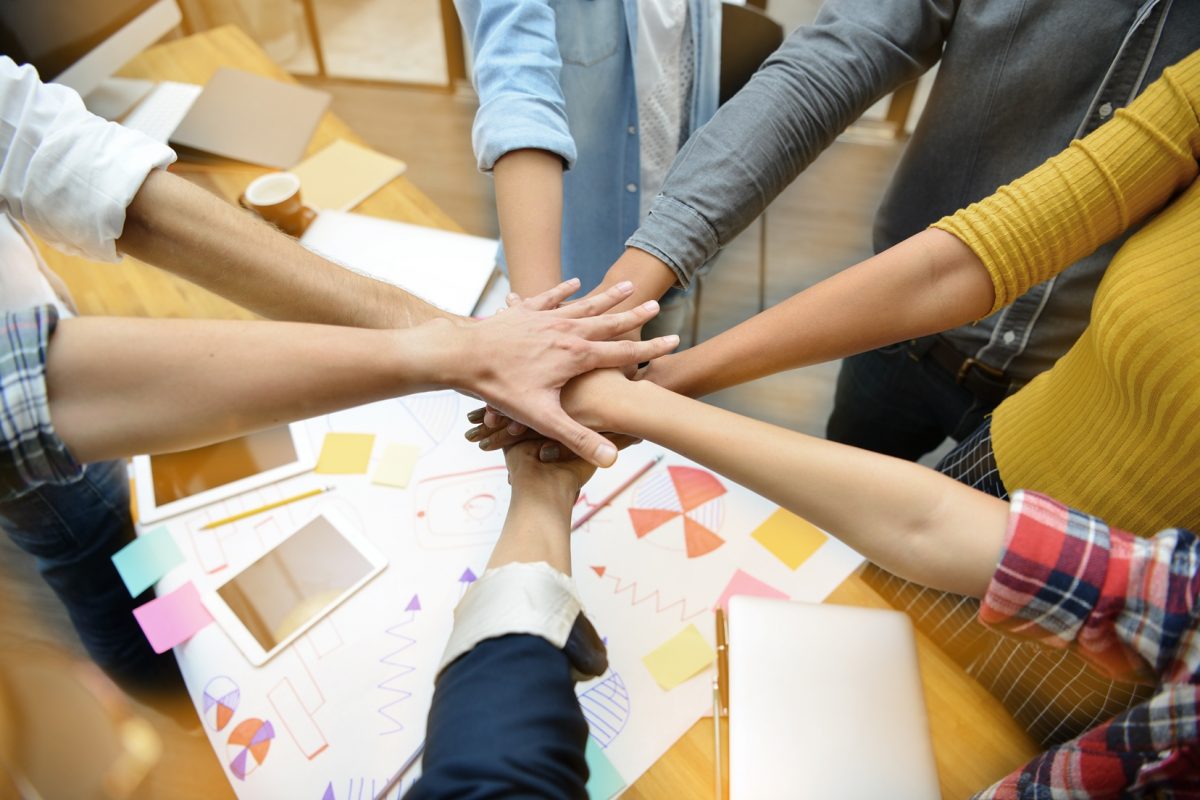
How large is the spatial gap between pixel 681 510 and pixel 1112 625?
56 cm

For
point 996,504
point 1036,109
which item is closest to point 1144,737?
point 996,504

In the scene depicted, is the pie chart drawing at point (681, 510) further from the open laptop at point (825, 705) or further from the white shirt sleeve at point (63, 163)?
the white shirt sleeve at point (63, 163)

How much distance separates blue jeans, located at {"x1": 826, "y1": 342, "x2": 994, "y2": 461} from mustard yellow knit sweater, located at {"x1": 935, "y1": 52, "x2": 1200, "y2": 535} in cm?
32

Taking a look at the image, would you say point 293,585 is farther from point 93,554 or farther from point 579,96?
point 579,96

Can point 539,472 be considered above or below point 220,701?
above

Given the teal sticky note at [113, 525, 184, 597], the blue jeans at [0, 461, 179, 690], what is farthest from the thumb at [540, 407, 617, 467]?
the blue jeans at [0, 461, 179, 690]

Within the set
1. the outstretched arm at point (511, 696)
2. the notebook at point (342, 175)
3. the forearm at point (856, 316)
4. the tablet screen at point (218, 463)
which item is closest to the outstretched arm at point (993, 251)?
the forearm at point (856, 316)

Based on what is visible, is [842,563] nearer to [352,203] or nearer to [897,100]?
[352,203]

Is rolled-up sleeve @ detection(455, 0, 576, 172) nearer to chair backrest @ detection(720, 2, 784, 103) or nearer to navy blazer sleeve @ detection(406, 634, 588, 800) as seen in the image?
chair backrest @ detection(720, 2, 784, 103)

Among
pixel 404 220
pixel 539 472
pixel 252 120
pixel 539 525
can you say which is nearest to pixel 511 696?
pixel 539 525

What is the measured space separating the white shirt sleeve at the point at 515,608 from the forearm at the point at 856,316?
41 centimetres

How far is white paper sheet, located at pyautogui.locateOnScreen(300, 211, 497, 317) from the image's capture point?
1.38 m

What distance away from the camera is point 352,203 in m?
1.57

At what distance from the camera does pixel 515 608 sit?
2.33 feet
